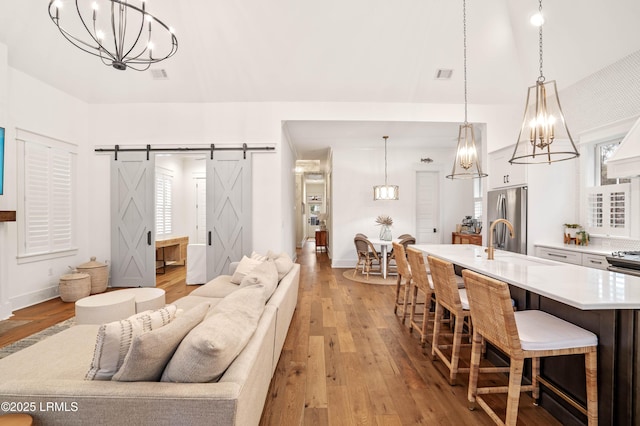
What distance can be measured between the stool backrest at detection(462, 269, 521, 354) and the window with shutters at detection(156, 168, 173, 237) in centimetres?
687

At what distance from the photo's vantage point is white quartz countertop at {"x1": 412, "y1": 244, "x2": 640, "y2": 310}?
1516 mm

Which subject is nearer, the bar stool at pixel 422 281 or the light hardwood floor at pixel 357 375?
the light hardwood floor at pixel 357 375

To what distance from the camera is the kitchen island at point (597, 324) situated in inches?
60.5

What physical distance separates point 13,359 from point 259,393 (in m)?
1.57

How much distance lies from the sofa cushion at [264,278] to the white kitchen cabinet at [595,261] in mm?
3671

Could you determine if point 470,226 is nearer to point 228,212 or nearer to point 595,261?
point 595,261

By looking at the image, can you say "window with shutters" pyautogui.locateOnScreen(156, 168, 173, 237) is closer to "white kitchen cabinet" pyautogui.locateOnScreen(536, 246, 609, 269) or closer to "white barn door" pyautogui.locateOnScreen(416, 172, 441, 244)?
"white barn door" pyautogui.locateOnScreen(416, 172, 441, 244)

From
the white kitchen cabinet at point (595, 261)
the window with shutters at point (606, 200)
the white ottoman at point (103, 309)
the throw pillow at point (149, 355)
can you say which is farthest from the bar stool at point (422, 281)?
the white ottoman at point (103, 309)

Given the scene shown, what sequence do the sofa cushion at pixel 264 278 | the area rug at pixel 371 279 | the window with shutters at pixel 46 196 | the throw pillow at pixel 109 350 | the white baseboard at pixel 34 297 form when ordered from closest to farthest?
the throw pillow at pixel 109 350 → the sofa cushion at pixel 264 278 → the white baseboard at pixel 34 297 → the window with shutters at pixel 46 196 → the area rug at pixel 371 279

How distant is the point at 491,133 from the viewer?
5.46 meters

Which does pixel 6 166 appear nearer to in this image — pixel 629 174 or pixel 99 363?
pixel 99 363

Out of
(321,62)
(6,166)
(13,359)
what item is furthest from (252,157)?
(13,359)

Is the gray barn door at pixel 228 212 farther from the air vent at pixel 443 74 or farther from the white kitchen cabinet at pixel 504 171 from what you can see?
the white kitchen cabinet at pixel 504 171

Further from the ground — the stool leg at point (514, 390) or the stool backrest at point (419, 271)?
the stool backrest at point (419, 271)
